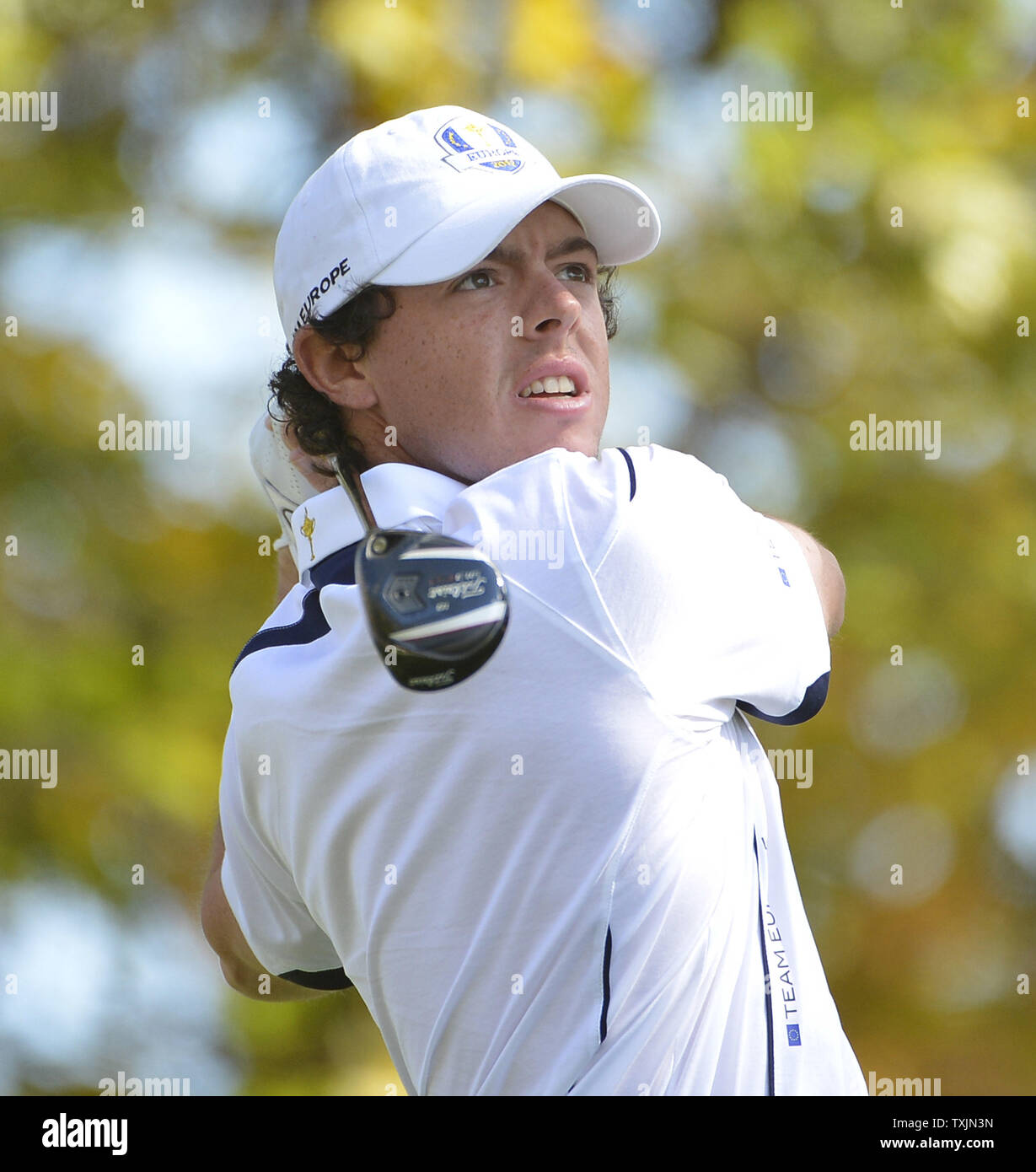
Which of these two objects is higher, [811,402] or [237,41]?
[237,41]

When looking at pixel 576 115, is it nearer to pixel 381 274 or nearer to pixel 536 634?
pixel 381 274

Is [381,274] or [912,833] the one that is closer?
[381,274]

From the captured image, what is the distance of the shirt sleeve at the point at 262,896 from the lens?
1806mm

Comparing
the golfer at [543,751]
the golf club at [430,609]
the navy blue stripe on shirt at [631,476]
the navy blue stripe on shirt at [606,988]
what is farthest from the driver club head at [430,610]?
the navy blue stripe on shirt at [606,988]

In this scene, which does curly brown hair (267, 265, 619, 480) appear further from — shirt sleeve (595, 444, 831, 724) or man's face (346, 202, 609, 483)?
shirt sleeve (595, 444, 831, 724)

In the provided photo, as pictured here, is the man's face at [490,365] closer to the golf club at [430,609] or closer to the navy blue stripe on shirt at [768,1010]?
the golf club at [430,609]

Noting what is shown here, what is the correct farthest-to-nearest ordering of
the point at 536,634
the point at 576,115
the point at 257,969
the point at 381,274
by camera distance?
the point at 576,115 → the point at 257,969 → the point at 381,274 → the point at 536,634

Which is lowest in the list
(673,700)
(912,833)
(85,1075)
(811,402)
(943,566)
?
(85,1075)

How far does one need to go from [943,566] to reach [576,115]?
72.6 inches

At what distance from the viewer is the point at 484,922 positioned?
1548mm

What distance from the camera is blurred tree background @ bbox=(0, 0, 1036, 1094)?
4656 millimetres

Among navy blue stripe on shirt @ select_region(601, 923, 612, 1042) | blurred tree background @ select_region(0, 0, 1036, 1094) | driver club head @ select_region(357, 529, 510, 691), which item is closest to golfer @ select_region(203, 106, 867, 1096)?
navy blue stripe on shirt @ select_region(601, 923, 612, 1042)

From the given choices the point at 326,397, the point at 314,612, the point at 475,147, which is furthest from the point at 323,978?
the point at 475,147

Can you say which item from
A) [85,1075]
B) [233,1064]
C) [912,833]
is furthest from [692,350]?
[85,1075]
